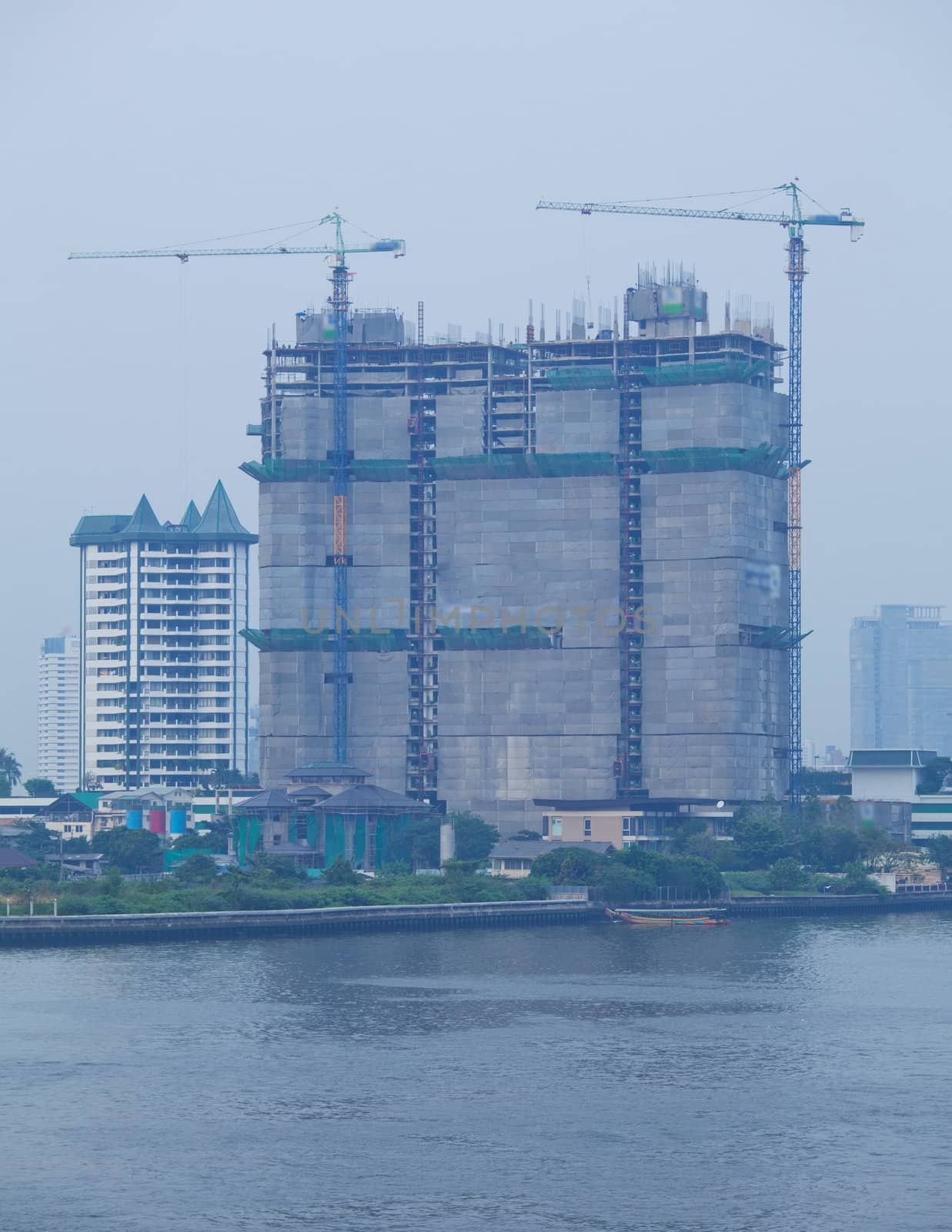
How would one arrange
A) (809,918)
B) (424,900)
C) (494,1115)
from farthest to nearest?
(809,918) < (424,900) < (494,1115)

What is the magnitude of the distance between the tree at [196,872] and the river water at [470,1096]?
3921 cm

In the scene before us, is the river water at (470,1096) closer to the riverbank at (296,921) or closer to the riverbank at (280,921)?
the riverbank at (280,921)

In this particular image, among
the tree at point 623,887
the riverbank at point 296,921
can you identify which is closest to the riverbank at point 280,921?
the riverbank at point 296,921

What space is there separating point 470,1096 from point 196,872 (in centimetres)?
9808

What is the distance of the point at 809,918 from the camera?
199m

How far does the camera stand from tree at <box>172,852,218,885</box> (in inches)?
7328

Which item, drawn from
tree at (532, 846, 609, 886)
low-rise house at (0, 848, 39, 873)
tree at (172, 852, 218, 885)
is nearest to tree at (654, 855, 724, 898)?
tree at (532, 846, 609, 886)

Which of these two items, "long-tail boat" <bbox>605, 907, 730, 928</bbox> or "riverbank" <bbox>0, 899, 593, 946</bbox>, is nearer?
"riverbank" <bbox>0, 899, 593, 946</bbox>

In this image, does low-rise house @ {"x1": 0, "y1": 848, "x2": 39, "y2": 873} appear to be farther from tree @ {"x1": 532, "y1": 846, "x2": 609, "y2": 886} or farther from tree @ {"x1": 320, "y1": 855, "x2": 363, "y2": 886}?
tree @ {"x1": 532, "y1": 846, "x2": 609, "y2": 886}

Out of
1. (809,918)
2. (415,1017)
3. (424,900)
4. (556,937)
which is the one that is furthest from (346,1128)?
(809,918)

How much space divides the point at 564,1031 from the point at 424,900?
75521 mm

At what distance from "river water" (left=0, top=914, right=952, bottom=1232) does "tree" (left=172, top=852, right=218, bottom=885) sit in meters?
39.2

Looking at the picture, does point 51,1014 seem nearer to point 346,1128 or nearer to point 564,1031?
point 564,1031

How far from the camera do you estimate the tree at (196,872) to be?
611 ft
